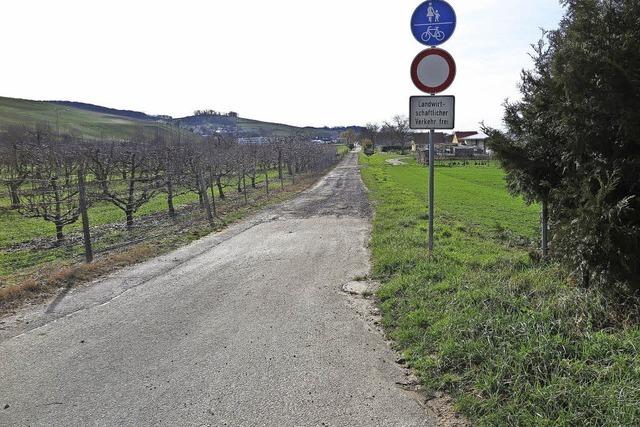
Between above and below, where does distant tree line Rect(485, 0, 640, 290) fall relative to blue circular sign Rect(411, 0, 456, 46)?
below

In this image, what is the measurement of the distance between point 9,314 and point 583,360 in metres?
5.62

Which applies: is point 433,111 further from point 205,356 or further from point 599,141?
point 205,356

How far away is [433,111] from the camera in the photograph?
6.57 m

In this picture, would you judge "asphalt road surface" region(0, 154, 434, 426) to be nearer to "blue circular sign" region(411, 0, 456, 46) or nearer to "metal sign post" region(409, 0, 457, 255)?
"metal sign post" region(409, 0, 457, 255)

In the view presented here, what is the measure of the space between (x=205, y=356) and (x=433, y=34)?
199 inches

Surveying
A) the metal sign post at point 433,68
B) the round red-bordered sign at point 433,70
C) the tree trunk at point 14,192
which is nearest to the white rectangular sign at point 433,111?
the metal sign post at point 433,68

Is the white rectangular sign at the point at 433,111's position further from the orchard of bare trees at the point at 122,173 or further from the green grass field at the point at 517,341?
the orchard of bare trees at the point at 122,173

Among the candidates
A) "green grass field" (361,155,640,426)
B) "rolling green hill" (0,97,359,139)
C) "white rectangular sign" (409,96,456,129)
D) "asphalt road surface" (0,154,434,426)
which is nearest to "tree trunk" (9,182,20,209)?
"asphalt road surface" (0,154,434,426)

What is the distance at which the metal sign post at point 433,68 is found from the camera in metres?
6.34

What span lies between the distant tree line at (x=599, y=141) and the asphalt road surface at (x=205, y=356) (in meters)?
1.82

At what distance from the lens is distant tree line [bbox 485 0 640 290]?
343 centimetres

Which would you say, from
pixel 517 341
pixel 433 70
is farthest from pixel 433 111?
pixel 517 341

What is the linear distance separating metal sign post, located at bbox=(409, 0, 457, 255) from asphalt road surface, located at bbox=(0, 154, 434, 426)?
244 centimetres

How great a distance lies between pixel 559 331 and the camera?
3447 mm
